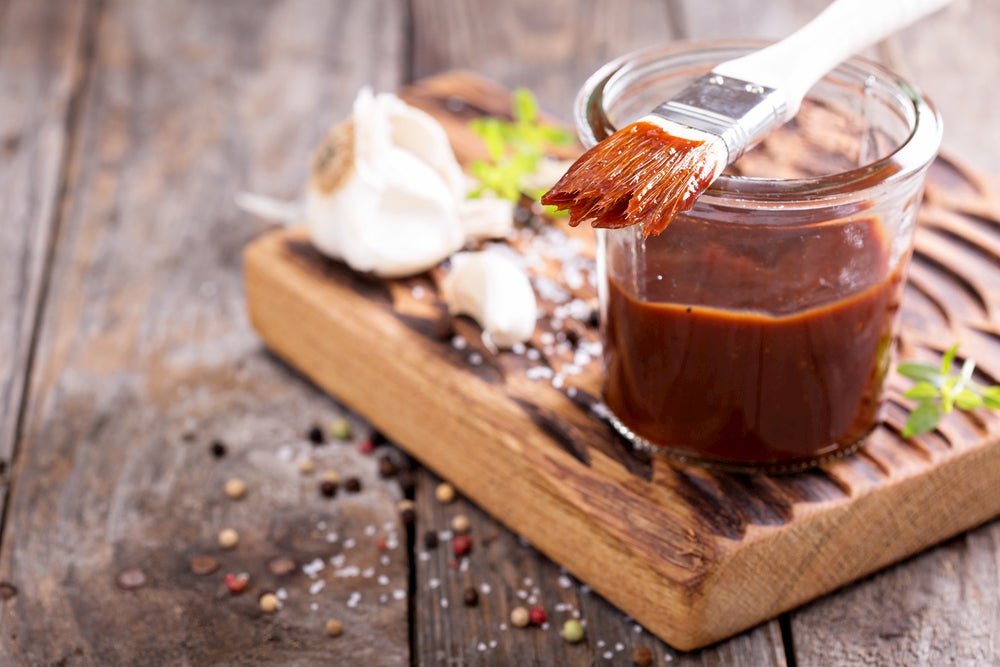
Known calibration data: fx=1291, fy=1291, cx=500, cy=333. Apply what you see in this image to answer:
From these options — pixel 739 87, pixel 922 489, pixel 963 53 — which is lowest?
pixel 963 53

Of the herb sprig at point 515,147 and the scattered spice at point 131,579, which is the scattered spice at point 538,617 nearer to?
the scattered spice at point 131,579

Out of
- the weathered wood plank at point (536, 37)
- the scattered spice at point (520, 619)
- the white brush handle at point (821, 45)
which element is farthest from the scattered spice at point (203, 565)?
the weathered wood plank at point (536, 37)

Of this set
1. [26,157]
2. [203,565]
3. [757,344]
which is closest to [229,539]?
[203,565]

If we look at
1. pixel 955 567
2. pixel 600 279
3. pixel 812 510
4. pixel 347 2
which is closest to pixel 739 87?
pixel 600 279

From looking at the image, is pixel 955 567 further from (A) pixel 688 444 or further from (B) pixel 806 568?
(A) pixel 688 444

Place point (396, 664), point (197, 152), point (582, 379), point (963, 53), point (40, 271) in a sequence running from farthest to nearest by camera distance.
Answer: point (963, 53) → point (197, 152) → point (40, 271) → point (582, 379) → point (396, 664)

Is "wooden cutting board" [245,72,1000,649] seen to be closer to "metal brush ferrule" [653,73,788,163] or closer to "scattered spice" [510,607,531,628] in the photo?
"scattered spice" [510,607,531,628]

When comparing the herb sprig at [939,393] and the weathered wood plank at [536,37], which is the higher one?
the herb sprig at [939,393]
